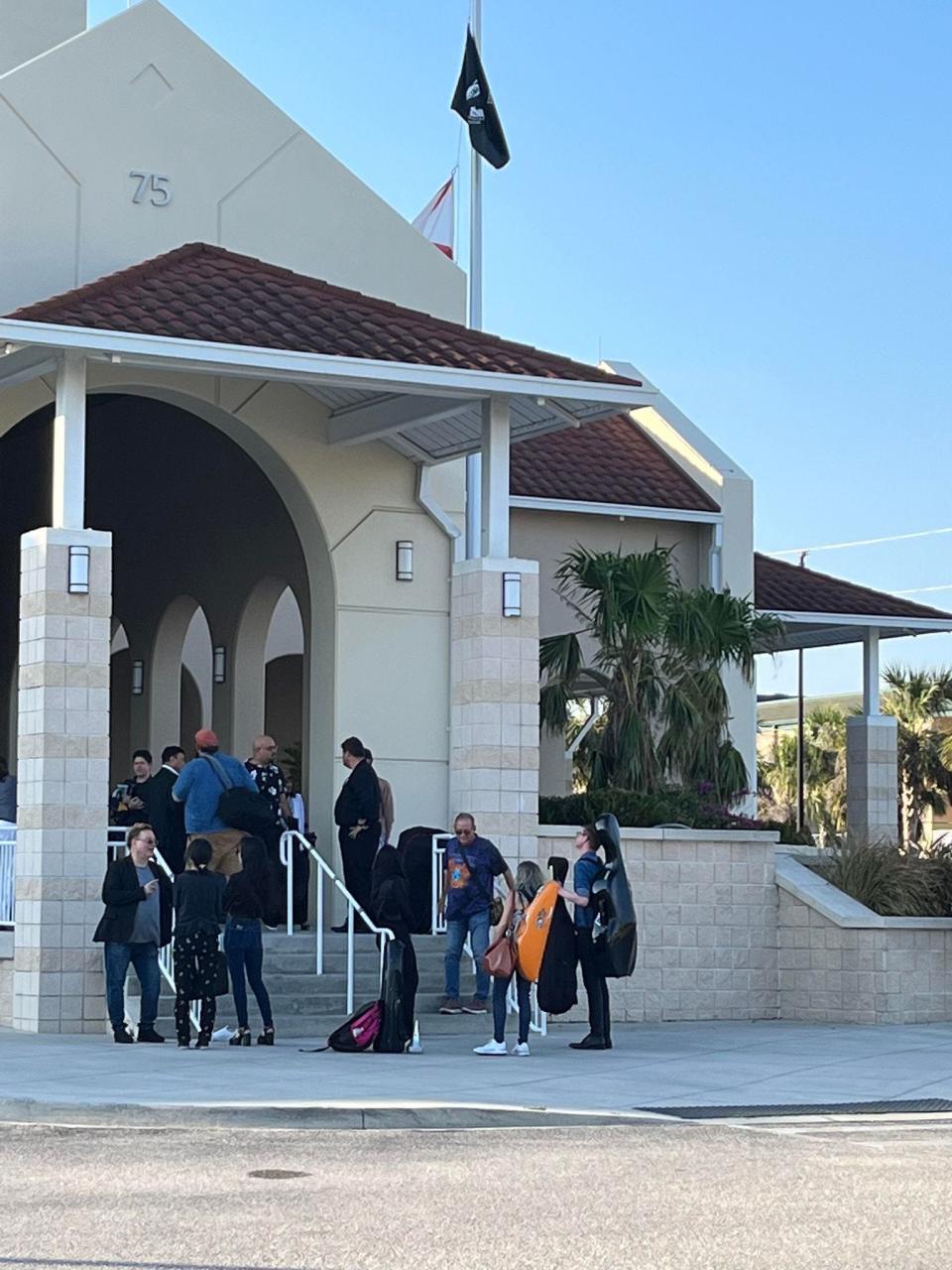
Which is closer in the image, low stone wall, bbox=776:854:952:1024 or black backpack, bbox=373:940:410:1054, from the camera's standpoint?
black backpack, bbox=373:940:410:1054

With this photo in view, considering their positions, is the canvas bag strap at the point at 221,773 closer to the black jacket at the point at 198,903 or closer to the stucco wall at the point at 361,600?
the black jacket at the point at 198,903

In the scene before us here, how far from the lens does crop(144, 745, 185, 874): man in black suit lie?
17516 millimetres

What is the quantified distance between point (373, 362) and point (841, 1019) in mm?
7435

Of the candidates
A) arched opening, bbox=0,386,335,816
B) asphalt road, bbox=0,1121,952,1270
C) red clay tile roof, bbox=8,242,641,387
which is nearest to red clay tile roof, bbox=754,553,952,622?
arched opening, bbox=0,386,335,816

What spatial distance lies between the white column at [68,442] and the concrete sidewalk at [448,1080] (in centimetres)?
414

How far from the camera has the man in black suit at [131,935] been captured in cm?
1548

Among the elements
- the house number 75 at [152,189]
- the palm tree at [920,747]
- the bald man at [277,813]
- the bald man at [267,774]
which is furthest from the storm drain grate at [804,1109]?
the palm tree at [920,747]

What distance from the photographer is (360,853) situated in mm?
17781

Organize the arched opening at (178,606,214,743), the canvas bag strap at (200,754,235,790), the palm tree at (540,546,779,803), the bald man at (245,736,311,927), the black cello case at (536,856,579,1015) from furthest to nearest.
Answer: the arched opening at (178,606,214,743) < the palm tree at (540,546,779,803) < the bald man at (245,736,311,927) < the canvas bag strap at (200,754,235,790) < the black cello case at (536,856,579,1015)

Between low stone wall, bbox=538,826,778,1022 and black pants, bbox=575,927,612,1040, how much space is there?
274 centimetres

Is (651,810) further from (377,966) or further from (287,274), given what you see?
(287,274)

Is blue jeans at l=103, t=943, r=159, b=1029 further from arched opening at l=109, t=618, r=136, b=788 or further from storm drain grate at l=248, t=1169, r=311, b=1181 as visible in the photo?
arched opening at l=109, t=618, r=136, b=788

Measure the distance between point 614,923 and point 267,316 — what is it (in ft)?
19.5

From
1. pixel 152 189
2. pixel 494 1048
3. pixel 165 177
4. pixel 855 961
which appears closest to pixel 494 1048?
pixel 494 1048
